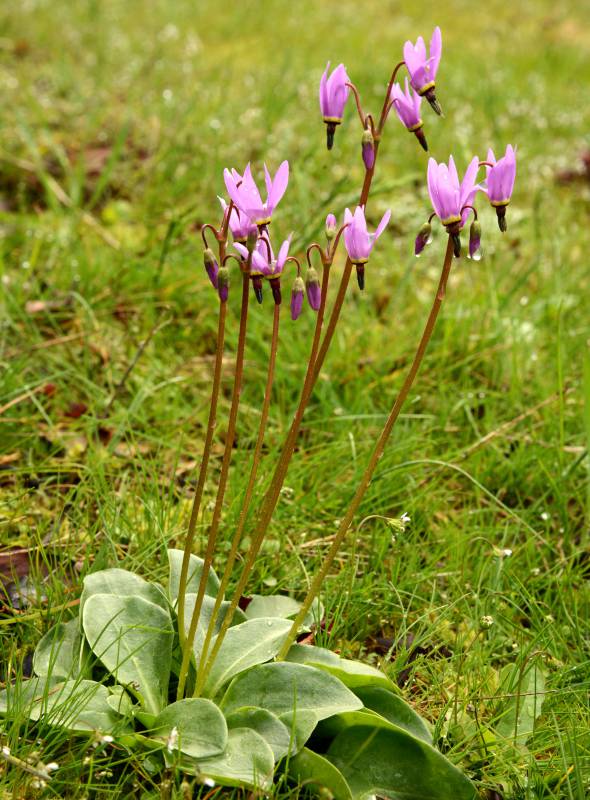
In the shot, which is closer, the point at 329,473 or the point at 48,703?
the point at 48,703

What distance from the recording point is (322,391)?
3043 millimetres

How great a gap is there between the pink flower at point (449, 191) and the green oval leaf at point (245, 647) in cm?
94

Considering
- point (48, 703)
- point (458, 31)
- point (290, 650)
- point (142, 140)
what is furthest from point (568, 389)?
point (458, 31)

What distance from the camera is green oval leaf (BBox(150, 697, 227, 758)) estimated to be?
66.1 inches

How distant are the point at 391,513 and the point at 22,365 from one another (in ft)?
4.23

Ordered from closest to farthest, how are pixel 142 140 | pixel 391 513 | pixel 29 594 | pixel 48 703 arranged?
pixel 48 703
pixel 29 594
pixel 391 513
pixel 142 140

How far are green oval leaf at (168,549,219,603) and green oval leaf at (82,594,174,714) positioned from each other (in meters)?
0.09

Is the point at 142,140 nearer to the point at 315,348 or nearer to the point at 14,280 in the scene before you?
the point at 14,280

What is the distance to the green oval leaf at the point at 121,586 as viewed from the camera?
6.56 feet

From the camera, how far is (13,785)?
5.37 ft

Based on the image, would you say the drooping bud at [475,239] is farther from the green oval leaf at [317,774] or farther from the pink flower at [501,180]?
the green oval leaf at [317,774]

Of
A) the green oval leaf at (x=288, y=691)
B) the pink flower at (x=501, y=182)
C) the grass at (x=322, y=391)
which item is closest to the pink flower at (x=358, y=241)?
the pink flower at (x=501, y=182)

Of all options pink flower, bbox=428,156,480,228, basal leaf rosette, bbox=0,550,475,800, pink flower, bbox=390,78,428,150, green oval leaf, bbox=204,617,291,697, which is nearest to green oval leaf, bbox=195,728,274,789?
basal leaf rosette, bbox=0,550,475,800

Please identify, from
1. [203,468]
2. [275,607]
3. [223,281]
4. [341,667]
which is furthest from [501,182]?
[275,607]
